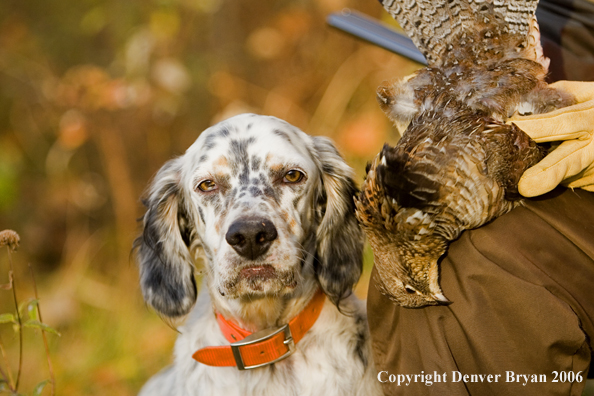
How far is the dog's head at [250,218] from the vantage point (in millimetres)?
1965

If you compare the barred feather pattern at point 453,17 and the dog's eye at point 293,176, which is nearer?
the barred feather pattern at point 453,17

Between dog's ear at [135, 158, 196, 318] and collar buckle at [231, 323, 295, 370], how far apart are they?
0.30m

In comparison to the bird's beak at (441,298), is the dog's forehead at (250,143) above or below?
above

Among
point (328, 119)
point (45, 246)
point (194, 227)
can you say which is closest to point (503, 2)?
point (194, 227)

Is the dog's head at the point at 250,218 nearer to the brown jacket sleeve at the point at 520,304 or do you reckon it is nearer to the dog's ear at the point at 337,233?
the dog's ear at the point at 337,233

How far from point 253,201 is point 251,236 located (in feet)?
0.61

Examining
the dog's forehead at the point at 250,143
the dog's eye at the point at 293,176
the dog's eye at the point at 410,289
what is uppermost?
the dog's forehead at the point at 250,143

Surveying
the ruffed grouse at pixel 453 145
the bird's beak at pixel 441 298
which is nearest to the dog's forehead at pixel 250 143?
the ruffed grouse at pixel 453 145

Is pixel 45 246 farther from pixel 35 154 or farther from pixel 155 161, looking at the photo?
pixel 155 161

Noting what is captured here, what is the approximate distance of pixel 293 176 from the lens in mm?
2195

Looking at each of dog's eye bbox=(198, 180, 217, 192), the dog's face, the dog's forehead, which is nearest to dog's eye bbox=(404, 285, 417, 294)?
the dog's face

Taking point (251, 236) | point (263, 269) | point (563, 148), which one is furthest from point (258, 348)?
point (563, 148)

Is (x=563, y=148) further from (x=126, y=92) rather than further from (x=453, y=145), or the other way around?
(x=126, y=92)

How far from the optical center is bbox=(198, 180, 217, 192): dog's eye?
219 centimetres
